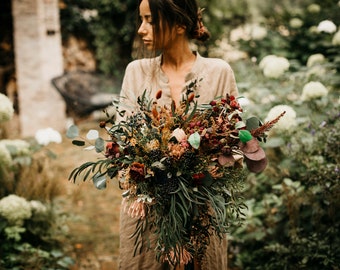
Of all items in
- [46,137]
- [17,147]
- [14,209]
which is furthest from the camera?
[46,137]

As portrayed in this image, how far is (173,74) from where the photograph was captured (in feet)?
6.57

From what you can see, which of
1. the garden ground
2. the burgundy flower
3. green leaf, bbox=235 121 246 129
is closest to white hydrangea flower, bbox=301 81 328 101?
the garden ground

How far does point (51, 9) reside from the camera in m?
7.02

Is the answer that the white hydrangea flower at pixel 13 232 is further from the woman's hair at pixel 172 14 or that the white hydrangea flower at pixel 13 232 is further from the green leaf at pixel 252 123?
the green leaf at pixel 252 123

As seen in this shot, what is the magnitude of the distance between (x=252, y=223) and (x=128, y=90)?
1783mm

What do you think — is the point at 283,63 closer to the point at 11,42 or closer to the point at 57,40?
the point at 57,40

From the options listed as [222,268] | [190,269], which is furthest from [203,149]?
[222,268]

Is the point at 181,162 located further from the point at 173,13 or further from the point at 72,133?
the point at 173,13

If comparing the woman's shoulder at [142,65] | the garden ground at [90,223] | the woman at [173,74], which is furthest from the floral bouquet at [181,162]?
the garden ground at [90,223]

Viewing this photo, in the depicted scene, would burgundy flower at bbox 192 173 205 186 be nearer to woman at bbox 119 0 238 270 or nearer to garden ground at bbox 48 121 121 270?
woman at bbox 119 0 238 270

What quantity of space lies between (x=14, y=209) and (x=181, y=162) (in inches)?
75.7

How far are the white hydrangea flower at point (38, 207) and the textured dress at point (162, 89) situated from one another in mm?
A: 1470

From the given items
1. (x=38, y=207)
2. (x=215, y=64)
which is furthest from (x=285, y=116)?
(x=38, y=207)

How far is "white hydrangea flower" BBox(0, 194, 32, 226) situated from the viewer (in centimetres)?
287
